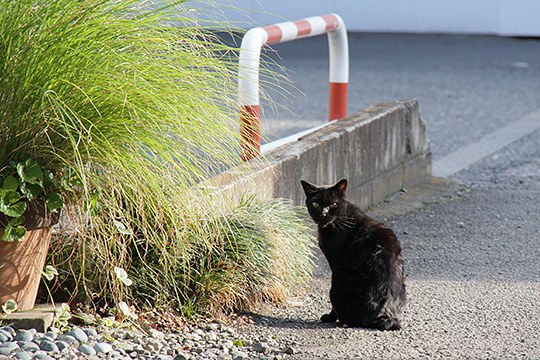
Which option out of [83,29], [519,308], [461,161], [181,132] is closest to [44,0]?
[83,29]

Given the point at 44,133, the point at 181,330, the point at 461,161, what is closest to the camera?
the point at 44,133

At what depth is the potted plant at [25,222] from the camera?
134 inches

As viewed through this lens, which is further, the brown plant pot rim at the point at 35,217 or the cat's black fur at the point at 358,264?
the cat's black fur at the point at 358,264

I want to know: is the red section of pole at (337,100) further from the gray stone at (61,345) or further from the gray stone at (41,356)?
the gray stone at (41,356)

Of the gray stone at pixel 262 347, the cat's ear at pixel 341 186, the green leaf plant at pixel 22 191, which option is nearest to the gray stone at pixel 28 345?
the green leaf plant at pixel 22 191

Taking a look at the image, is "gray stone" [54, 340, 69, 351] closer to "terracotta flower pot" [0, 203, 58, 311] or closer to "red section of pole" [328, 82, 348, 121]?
"terracotta flower pot" [0, 203, 58, 311]

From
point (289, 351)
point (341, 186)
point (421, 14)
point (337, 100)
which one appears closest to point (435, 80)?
point (421, 14)

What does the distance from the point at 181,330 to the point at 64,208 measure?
68cm

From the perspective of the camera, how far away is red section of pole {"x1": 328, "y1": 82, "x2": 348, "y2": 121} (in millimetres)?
6820

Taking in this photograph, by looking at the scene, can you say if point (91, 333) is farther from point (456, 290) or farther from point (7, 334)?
point (456, 290)

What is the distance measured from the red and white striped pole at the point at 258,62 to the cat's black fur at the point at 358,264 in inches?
18.6

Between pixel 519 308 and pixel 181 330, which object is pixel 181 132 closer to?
pixel 181 330

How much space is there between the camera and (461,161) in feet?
26.3

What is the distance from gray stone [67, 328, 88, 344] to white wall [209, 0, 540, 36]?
1374 cm
